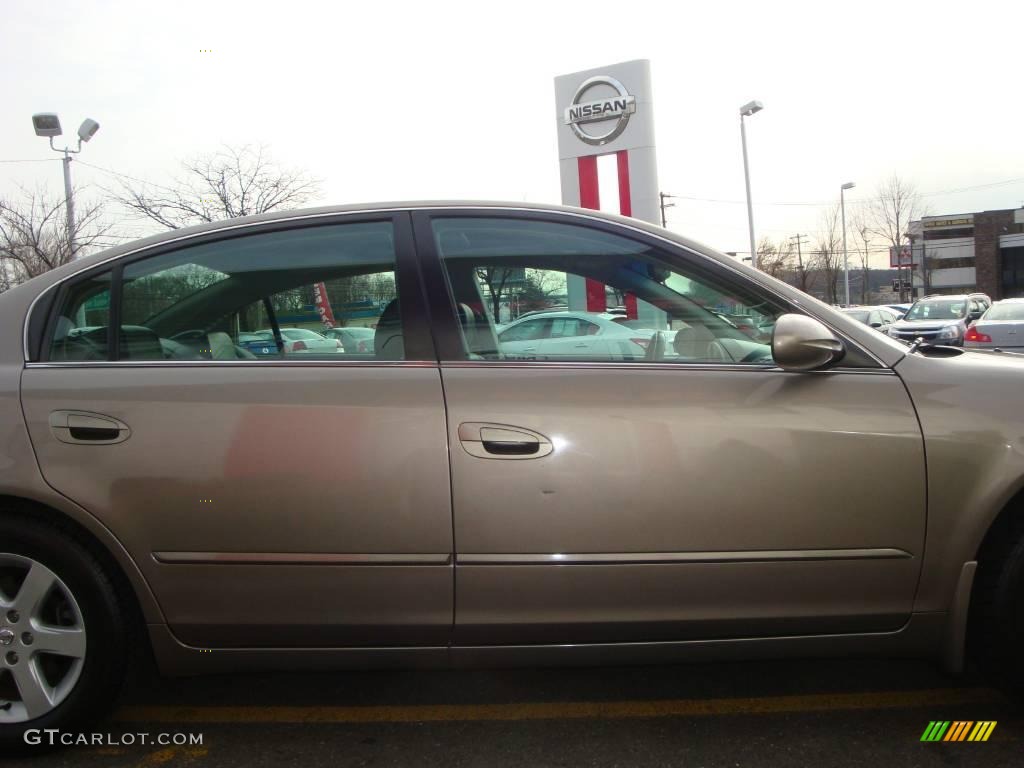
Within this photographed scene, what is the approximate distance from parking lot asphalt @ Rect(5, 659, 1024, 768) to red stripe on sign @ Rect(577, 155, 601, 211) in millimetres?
10868

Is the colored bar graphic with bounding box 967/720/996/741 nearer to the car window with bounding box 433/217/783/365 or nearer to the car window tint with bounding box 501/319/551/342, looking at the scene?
the car window with bounding box 433/217/783/365

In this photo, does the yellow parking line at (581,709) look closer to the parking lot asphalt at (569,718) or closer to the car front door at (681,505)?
the parking lot asphalt at (569,718)

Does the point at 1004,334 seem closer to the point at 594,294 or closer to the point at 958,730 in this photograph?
the point at 958,730

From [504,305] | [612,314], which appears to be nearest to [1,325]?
[504,305]

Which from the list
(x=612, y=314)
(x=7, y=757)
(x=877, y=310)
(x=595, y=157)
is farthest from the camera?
(x=877, y=310)

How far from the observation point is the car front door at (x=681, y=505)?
223 cm

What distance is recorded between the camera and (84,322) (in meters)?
2.52

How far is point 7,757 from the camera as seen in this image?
94.0 inches

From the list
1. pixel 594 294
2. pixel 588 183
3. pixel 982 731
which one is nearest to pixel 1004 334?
pixel 588 183

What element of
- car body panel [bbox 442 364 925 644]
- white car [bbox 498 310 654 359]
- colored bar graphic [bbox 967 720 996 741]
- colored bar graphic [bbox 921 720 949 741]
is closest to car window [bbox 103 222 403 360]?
white car [bbox 498 310 654 359]

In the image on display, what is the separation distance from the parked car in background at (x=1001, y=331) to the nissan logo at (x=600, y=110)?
6.71m

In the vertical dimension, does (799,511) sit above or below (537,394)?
below

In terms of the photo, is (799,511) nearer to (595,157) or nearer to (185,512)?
(185,512)

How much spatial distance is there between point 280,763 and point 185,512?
2.63 ft
